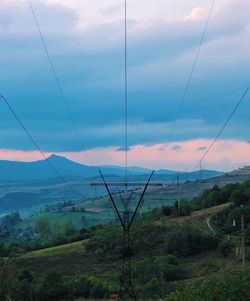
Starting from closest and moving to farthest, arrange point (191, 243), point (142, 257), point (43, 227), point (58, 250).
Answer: point (191, 243)
point (142, 257)
point (58, 250)
point (43, 227)

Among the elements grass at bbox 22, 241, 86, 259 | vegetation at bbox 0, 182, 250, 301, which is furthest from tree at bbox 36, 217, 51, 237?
grass at bbox 22, 241, 86, 259

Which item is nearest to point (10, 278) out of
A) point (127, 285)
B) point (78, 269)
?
point (127, 285)

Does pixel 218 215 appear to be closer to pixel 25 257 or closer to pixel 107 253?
pixel 107 253

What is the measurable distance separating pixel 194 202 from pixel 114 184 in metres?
99.6

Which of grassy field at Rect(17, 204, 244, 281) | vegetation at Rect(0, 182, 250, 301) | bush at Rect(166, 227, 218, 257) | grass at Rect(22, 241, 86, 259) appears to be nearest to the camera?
vegetation at Rect(0, 182, 250, 301)

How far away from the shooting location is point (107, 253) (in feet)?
360

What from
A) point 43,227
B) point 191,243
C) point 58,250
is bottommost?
point 58,250

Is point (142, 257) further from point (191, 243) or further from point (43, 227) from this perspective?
point (43, 227)

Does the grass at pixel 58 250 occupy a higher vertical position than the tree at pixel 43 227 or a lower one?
lower

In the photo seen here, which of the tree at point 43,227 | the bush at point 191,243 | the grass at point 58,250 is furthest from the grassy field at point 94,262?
the tree at point 43,227

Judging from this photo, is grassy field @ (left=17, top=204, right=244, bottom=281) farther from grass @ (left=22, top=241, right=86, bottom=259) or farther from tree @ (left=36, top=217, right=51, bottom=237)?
tree @ (left=36, top=217, right=51, bottom=237)

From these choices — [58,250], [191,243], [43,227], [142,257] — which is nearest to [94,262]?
[142,257]

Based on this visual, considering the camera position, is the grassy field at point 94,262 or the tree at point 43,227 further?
the tree at point 43,227

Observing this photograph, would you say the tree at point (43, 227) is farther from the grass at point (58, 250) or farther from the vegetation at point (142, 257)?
the grass at point (58, 250)
